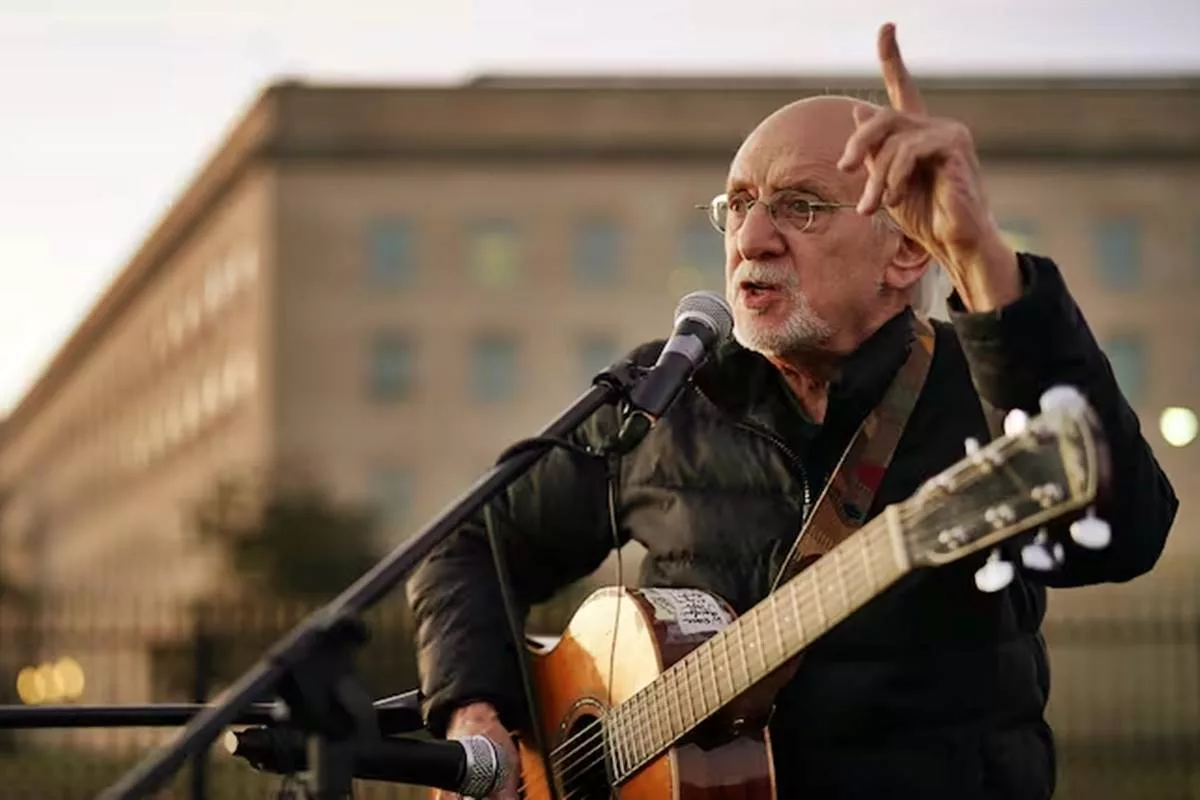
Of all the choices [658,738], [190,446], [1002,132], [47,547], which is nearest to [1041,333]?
[658,738]

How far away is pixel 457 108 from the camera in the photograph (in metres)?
60.7

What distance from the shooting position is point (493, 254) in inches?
2446

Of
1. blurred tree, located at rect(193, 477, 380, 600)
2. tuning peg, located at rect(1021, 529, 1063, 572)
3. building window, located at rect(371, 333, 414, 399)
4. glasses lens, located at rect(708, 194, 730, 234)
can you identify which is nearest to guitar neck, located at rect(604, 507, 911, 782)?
tuning peg, located at rect(1021, 529, 1063, 572)

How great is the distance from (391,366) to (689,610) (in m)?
58.9

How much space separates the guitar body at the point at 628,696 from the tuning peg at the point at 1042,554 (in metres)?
0.86

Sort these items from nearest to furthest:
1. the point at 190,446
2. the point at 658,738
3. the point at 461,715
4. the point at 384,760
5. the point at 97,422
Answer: the point at 384,760
the point at 658,738
the point at 461,715
the point at 190,446
the point at 97,422

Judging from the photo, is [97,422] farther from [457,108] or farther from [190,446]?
[457,108]

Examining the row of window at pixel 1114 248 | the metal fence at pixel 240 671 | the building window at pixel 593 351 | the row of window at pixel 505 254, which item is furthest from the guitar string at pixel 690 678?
the building window at pixel 593 351

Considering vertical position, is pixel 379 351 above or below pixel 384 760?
above

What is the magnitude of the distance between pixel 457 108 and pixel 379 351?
6.87m

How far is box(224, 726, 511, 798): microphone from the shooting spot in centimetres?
367

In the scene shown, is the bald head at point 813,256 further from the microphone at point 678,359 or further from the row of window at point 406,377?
the row of window at point 406,377

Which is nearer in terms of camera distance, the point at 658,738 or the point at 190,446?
the point at 658,738

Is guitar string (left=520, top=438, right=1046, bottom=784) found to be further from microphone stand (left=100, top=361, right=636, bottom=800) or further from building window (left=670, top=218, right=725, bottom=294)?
building window (left=670, top=218, right=725, bottom=294)
